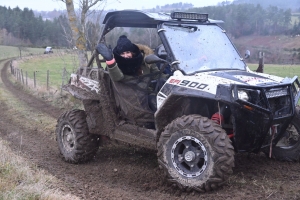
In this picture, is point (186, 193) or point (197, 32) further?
point (197, 32)

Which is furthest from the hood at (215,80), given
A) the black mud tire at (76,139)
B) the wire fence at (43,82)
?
the wire fence at (43,82)

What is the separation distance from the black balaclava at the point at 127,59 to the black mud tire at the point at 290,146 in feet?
7.15

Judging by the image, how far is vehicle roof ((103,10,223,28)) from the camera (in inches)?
226

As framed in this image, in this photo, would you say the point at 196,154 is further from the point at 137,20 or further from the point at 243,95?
the point at 137,20

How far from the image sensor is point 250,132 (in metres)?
4.73

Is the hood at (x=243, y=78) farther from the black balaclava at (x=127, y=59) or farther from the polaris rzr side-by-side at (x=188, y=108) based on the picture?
the black balaclava at (x=127, y=59)

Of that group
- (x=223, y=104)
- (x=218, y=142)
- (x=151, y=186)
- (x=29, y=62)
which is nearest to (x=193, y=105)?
(x=223, y=104)

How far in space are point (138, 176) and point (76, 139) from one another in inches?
53.1

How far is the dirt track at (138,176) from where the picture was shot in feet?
15.6

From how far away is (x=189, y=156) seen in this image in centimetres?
478

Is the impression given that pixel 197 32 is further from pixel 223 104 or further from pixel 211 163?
pixel 211 163

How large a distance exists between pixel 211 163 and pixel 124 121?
2021 mm

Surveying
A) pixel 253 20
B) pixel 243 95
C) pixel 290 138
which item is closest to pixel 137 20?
pixel 243 95

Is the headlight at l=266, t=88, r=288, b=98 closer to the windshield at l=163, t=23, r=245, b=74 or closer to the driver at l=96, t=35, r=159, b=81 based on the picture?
the windshield at l=163, t=23, r=245, b=74
